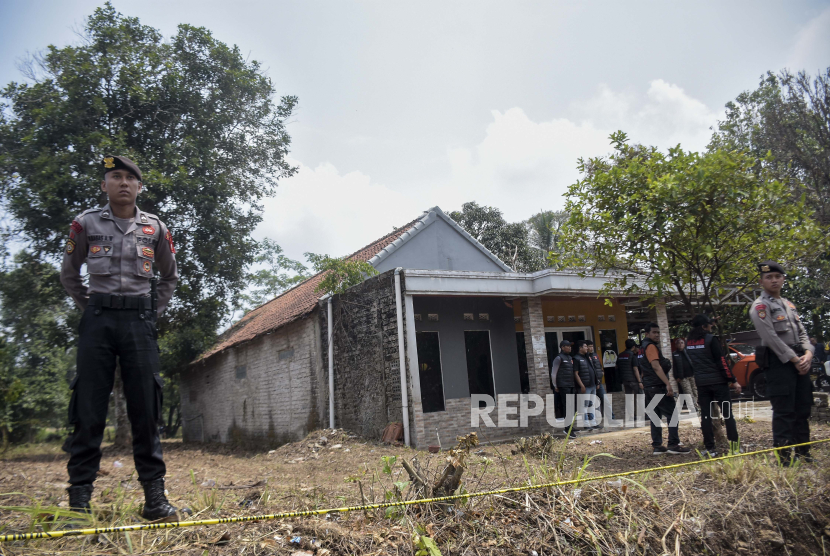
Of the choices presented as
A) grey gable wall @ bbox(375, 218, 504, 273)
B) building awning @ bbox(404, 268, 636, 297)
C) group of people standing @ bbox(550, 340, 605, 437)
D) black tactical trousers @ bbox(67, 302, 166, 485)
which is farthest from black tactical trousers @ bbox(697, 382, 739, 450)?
grey gable wall @ bbox(375, 218, 504, 273)

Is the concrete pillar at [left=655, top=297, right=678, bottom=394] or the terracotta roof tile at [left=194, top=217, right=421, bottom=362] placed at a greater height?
the terracotta roof tile at [left=194, top=217, right=421, bottom=362]

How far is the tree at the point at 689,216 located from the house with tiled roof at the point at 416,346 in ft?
11.4

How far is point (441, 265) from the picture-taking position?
49.4 feet

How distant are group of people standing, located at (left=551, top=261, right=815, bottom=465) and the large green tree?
9.41 meters

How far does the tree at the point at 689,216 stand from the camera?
19.5 ft

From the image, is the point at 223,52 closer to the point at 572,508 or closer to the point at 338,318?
the point at 338,318

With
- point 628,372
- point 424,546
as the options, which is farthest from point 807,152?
point 424,546

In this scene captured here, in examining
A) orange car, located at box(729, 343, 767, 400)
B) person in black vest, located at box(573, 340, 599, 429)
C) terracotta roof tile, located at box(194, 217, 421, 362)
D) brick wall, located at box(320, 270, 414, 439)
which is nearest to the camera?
brick wall, located at box(320, 270, 414, 439)

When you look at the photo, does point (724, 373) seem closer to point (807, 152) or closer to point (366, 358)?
point (366, 358)

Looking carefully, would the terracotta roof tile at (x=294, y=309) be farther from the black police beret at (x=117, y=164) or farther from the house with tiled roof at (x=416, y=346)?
the black police beret at (x=117, y=164)

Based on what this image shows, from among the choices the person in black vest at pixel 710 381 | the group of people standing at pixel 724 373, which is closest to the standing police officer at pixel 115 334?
the group of people standing at pixel 724 373

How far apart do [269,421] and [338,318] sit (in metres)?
4.21

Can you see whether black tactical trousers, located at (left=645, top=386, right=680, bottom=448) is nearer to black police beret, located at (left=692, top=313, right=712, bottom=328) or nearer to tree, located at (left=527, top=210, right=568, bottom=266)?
black police beret, located at (left=692, top=313, right=712, bottom=328)

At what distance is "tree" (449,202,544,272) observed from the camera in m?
23.0
